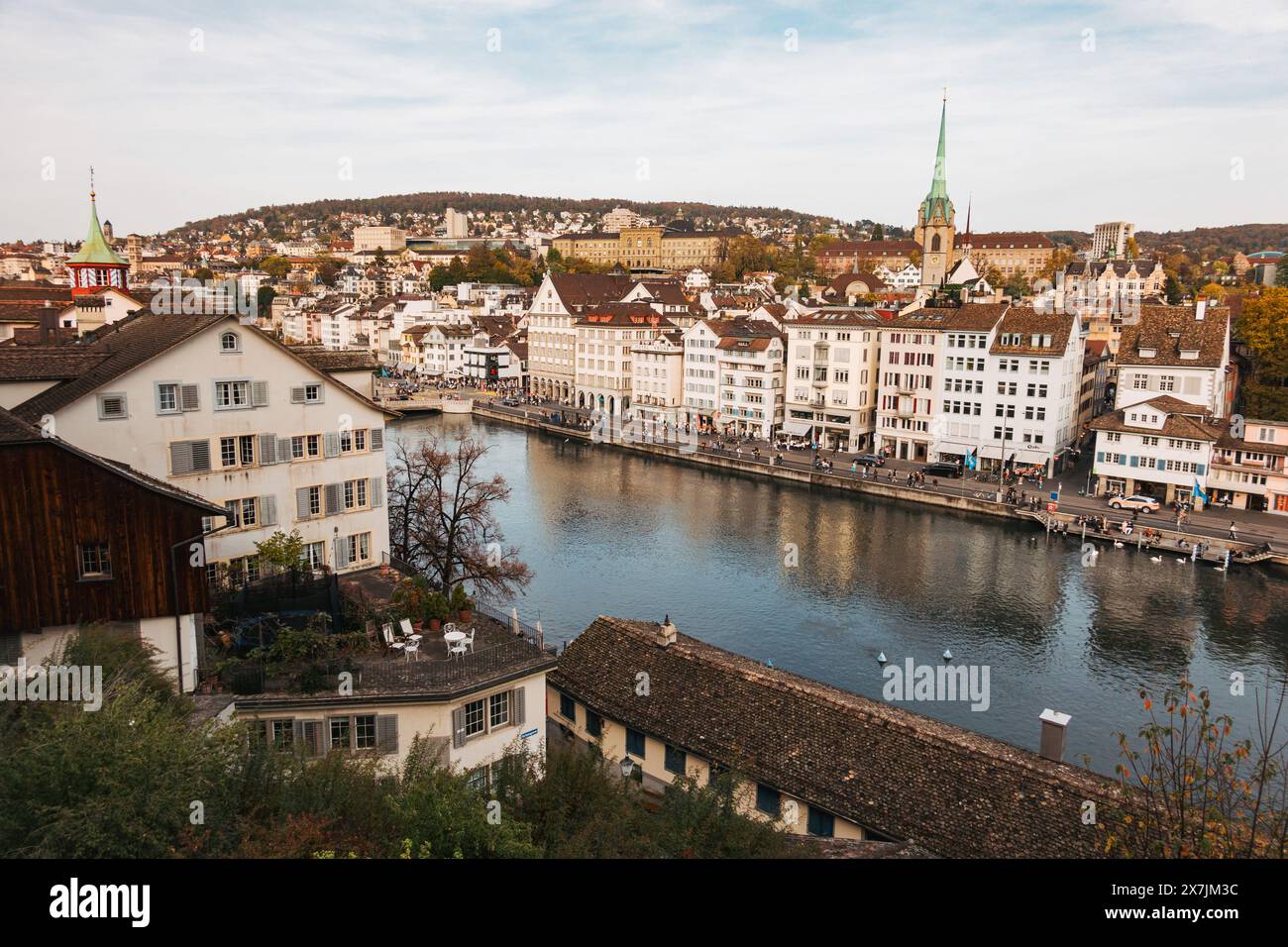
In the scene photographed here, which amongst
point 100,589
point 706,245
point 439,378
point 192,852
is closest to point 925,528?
point 100,589

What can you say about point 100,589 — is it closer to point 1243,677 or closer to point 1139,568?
point 1243,677

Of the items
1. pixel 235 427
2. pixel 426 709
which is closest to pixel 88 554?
pixel 426 709

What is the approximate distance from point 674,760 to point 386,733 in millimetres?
6063

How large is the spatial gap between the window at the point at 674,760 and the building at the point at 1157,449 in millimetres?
36152

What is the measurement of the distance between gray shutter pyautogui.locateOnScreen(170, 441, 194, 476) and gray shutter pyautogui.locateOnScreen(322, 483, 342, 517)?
319 centimetres

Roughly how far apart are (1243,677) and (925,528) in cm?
1773

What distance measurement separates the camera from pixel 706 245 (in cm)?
16362

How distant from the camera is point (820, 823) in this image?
15.8m

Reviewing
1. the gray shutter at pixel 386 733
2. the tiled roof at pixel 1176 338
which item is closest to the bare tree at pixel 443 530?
the gray shutter at pixel 386 733

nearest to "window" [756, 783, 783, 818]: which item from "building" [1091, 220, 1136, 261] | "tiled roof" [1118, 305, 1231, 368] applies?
"tiled roof" [1118, 305, 1231, 368]

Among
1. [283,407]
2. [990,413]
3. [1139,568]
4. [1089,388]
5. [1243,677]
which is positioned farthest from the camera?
[1089,388]

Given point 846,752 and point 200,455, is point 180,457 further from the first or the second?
point 846,752
